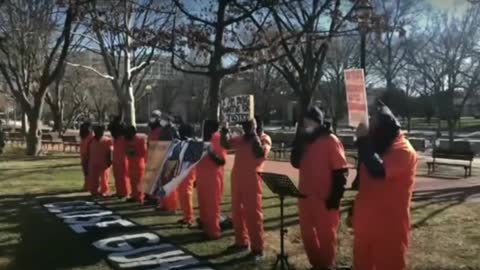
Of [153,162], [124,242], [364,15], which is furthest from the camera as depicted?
[364,15]

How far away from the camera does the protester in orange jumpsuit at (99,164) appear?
15.0 m

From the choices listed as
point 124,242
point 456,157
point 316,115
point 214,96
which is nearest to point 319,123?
point 316,115

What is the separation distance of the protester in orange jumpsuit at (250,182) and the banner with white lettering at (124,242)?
2.58ft

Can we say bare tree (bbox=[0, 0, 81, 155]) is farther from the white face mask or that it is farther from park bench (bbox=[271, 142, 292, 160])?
the white face mask

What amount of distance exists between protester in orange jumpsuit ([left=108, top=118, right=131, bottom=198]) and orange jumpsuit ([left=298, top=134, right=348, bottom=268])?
7.62 m

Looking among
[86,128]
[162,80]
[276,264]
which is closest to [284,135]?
[86,128]

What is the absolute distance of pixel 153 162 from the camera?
41.2 ft

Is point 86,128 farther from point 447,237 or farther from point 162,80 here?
point 162,80

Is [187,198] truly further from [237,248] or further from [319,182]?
[319,182]

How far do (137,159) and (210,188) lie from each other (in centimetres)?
466

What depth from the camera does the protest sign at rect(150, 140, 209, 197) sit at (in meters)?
10.2

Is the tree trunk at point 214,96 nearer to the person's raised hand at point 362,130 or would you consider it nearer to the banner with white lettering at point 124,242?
the banner with white lettering at point 124,242

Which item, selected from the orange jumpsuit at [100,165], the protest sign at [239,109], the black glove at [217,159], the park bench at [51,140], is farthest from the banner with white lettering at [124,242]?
Answer: the park bench at [51,140]

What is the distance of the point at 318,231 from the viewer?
7.30 metres
